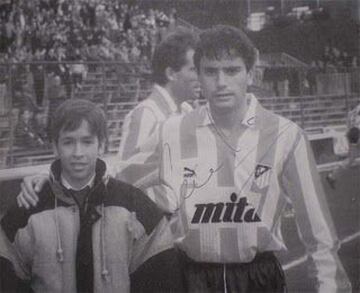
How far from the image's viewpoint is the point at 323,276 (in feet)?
2.91

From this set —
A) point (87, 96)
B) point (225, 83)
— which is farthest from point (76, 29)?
point (225, 83)

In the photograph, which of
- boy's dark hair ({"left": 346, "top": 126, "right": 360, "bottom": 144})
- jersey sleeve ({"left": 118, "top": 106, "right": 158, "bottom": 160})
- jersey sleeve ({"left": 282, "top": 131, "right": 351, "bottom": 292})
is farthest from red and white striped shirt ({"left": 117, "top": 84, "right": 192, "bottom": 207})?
boy's dark hair ({"left": 346, "top": 126, "right": 360, "bottom": 144})

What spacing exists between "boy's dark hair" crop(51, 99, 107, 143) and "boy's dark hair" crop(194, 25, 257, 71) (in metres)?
0.20

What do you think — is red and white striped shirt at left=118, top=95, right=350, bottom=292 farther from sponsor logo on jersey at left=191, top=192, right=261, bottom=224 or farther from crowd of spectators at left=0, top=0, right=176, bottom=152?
crowd of spectators at left=0, top=0, right=176, bottom=152

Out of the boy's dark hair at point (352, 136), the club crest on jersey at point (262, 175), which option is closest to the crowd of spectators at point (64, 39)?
the club crest on jersey at point (262, 175)

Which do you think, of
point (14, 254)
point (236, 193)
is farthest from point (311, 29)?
point (14, 254)

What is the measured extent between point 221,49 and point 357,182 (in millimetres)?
634

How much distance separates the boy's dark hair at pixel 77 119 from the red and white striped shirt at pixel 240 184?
0.10 metres

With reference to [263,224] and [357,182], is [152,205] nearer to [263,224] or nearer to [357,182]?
[263,224]

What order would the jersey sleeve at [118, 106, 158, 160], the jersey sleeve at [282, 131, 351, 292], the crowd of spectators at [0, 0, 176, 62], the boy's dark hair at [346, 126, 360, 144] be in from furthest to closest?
the boy's dark hair at [346, 126, 360, 144]
the crowd of spectators at [0, 0, 176, 62]
the jersey sleeve at [118, 106, 158, 160]
the jersey sleeve at [282, 131, 351, 292]

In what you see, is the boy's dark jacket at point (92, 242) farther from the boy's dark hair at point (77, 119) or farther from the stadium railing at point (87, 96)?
the stadium railing at point (87, 96)

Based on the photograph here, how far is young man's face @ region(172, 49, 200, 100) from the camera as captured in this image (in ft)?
3.39

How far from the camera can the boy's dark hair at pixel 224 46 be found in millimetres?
951

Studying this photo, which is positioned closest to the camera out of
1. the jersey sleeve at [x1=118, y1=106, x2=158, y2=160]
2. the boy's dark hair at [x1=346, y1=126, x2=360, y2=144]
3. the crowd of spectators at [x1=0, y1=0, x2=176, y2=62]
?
the jersey sleeve at [x1=118, y1=106, x2=158, y2=160]
